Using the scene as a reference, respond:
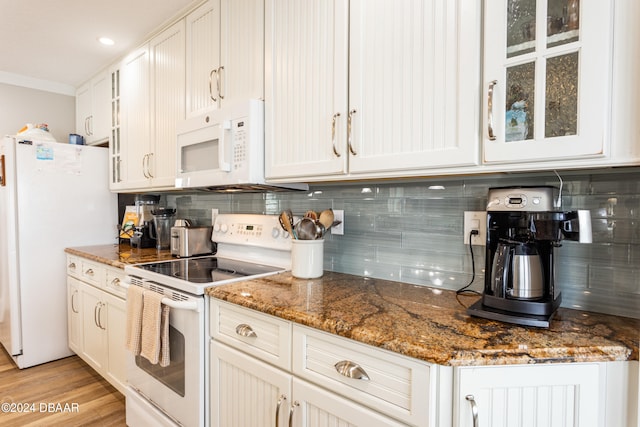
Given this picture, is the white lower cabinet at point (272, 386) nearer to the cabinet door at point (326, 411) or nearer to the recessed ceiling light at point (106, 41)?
the cabinet door at point (326, 411)

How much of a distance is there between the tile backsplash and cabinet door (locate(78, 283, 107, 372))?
1204mm

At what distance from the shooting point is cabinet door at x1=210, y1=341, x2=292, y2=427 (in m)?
1.14

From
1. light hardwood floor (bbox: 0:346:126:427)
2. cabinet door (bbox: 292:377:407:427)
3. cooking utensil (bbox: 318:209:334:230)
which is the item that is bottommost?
light hardwood floor (bbox: 0:346:126:427)

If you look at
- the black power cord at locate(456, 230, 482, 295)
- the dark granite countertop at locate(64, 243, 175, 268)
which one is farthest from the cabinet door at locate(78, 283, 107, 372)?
A: the black power cord at locate(456, 230, 482, 295)

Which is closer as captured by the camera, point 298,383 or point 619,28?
point 619,28

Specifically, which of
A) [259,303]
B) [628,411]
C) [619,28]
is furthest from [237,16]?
[628,411]

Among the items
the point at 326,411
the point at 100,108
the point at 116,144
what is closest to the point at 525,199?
the point at 326,411

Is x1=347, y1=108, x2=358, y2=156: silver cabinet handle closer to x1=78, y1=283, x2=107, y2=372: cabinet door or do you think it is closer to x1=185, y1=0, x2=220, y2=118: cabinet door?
x1=185, y1=0, x2=220, y2=118: cabinet door

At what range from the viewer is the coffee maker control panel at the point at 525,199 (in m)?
0.96

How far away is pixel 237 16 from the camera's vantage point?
172cm

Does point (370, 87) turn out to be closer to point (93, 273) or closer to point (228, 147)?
point (228, 147)

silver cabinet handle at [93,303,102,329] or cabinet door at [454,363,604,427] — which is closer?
cabinet door at [454,363,604,427]

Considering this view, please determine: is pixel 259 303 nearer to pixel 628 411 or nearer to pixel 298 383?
pixel 298 383

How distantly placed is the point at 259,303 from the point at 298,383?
0.93 ft
